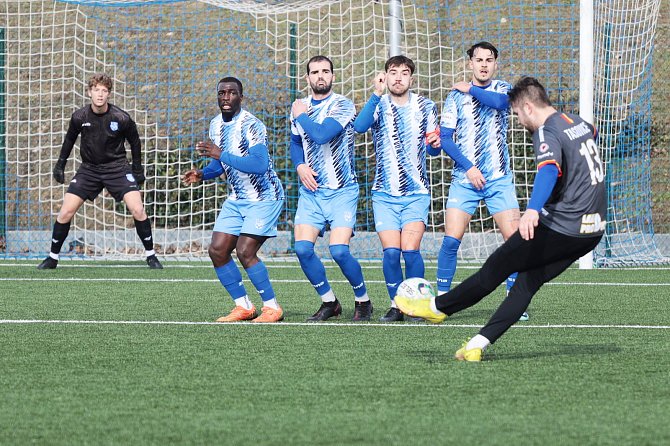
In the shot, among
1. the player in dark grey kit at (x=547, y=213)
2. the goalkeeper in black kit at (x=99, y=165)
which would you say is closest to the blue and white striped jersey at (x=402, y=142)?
the player in dark grey kit at (x=547, y=213)

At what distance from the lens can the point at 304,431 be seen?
13.7ft

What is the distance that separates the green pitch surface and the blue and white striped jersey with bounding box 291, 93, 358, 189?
1.04m

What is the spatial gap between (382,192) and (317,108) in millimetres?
765

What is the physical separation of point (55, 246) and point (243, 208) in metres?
5.13

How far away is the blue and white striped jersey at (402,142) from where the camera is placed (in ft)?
26.3

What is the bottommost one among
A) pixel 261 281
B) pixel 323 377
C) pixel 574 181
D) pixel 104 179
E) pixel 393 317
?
pixel 323 377

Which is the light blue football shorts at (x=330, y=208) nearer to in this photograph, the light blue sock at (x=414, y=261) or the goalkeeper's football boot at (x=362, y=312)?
the light blue sock at (x=414, y=261)

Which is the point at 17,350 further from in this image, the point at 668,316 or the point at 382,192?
the point at 668,316

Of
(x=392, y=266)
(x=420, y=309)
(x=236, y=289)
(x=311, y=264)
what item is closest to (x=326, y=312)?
(x=311, y=264)

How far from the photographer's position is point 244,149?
7.98 meters

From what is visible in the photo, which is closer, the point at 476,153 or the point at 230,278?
the point at 230,278

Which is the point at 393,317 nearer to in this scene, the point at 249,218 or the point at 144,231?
the point at 249,218

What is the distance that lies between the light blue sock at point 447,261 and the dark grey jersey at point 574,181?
2.49m

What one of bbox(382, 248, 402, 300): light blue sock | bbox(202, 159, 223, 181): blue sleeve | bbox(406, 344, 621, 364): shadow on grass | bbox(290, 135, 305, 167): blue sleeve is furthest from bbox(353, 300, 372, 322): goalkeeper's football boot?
bbox(406, 344, 621, 364): shadow on grass
